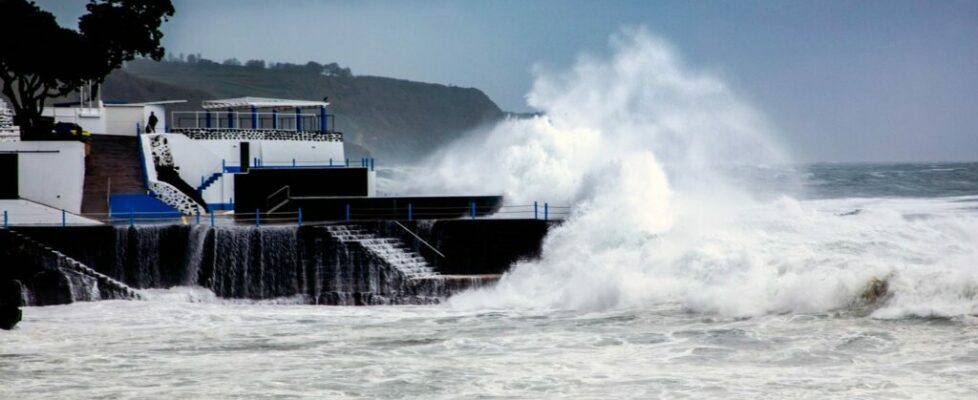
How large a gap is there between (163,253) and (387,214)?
16.7 ft

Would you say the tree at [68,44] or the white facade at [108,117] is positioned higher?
the tree at [68,44]

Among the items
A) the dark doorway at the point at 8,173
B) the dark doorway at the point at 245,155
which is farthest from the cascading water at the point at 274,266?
the dark doorway at the point at 245,155

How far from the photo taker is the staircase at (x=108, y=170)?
34094 millimetres

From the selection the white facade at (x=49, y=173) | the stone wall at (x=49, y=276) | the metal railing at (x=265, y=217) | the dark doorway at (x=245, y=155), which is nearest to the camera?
the stone wall at (x=49, y=276)

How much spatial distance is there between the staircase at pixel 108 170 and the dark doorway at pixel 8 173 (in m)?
1.64

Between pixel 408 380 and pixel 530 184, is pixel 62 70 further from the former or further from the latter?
pixel 408 380

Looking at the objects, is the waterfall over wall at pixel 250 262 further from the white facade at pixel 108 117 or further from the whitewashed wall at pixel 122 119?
the whitewashed wall at pixel 122 119

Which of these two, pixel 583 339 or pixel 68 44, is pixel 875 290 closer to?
pixel 583 339

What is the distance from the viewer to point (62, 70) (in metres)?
37.7

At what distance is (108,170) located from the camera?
35844mm

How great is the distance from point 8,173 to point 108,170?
3.06 metres

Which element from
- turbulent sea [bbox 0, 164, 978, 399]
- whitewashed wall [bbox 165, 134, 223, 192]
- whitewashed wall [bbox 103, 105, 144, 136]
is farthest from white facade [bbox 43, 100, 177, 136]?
turbulent sea [bbox 0, 164, 978, 399]

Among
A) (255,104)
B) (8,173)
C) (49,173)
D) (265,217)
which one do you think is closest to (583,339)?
(265,217)

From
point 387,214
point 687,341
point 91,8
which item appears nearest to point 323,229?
point 387,214
